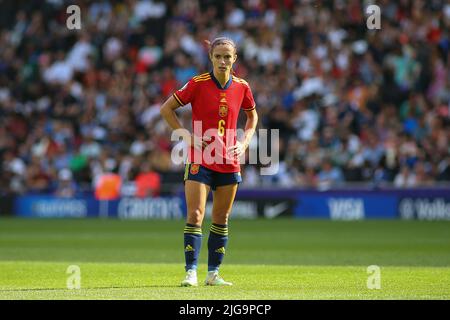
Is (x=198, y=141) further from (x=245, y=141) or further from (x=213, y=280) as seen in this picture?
(x=213, y=280)

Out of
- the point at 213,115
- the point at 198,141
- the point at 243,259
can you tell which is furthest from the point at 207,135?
the point at 243,259

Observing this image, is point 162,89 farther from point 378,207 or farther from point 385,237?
point 385,237

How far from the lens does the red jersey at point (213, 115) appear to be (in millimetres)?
10414

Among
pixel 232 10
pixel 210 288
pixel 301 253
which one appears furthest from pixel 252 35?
pixel 210 288

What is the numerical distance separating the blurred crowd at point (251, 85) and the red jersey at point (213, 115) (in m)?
15.1

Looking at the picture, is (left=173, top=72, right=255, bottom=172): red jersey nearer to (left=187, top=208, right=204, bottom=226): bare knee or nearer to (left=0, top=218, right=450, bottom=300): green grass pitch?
(left=187, top=208, right=204, bottom=226): bare knee

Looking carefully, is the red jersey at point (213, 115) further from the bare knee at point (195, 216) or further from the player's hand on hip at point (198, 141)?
the bare knee at point (195, 216)

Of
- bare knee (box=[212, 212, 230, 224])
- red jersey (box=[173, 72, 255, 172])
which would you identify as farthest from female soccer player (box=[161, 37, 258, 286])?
bare knee (box=[212, 212, 230, 224])

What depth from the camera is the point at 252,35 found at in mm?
28906

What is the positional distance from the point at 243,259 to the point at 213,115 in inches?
204

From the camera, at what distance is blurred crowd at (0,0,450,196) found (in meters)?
25.9

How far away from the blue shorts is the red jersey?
54 mm
